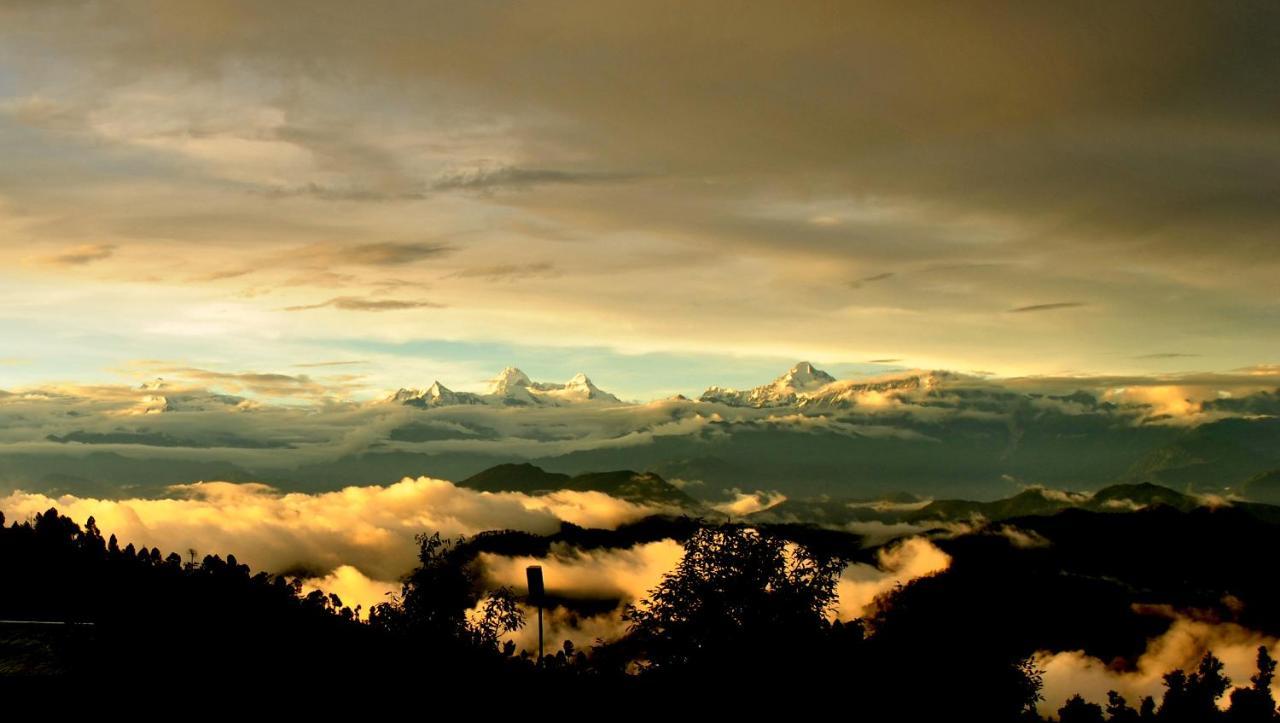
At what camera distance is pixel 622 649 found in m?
48.8

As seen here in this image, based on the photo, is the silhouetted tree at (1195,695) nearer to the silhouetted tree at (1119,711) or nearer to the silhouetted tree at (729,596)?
the silhouetted tree at (1119,711)

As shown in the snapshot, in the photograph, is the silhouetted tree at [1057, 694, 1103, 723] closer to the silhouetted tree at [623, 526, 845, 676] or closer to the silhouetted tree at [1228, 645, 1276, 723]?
the silhouetted tree at [1228, 645, 1276, 723]

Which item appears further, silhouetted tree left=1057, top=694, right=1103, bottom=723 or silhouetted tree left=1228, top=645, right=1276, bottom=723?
silhouetted tree left=1057, top=694, right=1103, bottom=723

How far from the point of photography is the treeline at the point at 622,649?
27.0 meters

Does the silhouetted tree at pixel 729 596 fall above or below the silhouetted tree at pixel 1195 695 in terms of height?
above

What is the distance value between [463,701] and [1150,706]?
28662 millimetres

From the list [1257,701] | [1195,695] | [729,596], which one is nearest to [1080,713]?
[1195,695]

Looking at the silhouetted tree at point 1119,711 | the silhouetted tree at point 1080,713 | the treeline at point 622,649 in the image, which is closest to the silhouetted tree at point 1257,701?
the treeline at point 622,649

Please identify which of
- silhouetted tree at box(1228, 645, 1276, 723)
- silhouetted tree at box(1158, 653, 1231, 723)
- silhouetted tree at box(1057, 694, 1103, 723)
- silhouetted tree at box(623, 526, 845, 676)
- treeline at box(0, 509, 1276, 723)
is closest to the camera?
treeline at box(0, 509, 1276, 723)

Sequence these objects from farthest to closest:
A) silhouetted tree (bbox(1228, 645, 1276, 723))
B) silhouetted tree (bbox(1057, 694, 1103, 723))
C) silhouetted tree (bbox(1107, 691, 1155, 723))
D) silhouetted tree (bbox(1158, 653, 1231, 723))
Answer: silhouetted tree (bbox(1107, 691, 1155, 723)) → silhouetted tree (bbox(1158, 653, 1231, 723)) → silhouetted tree (bbox(1057, 694, 1103, 723)) → silhouetted tree (bbox(1228, 645, 1276, 723))

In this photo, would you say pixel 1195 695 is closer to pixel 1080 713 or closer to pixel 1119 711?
pixel 1119 711

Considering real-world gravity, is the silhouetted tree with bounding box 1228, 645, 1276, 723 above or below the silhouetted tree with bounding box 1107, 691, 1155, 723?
above

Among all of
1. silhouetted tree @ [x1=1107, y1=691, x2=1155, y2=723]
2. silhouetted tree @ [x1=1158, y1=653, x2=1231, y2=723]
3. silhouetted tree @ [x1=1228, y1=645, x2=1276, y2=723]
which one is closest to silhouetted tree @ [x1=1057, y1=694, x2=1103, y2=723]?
silhouetted tree @ [x1=1107, y1=691, x2=1155, y2=723]

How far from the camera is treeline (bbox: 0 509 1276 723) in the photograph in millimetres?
27016
